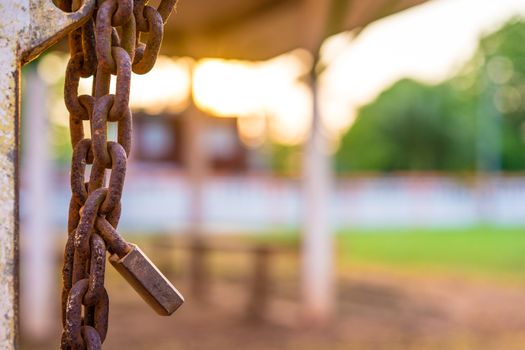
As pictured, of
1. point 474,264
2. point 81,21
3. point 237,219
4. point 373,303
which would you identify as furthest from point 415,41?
point 81,21

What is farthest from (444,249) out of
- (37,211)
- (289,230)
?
(37,211)

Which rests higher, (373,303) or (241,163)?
(241,163)

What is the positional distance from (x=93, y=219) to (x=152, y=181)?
22422mm

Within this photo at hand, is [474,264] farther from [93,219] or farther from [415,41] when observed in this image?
[415,41]

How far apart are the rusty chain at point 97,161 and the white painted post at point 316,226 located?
18.8 ft

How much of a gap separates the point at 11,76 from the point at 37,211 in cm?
531

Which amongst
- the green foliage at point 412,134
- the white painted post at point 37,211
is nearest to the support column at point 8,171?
the white painted post at point 37,211

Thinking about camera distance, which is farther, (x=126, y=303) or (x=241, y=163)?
(x=241, y=163)

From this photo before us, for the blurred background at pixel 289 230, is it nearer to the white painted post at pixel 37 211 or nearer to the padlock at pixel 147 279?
the white painted post at pixel 37 211

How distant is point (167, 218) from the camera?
2273 cm

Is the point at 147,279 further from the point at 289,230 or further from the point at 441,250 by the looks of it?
the point at 289,230

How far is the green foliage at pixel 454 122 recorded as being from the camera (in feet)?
130

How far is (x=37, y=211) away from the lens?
19.7 ft

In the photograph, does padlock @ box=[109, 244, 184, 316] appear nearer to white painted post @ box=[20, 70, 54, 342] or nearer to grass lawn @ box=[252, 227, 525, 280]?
white painted post @ box=[20, 70, 54, 342]
